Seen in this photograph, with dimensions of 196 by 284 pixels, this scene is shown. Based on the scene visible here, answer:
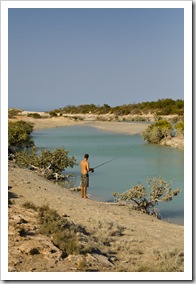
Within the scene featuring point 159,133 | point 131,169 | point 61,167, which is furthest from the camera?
point 159,133

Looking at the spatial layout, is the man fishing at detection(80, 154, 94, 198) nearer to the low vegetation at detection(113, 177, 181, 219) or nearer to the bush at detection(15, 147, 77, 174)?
the low vegetation at detection(113, 177, 181, 219)

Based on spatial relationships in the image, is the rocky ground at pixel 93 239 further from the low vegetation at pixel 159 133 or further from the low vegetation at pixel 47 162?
the low vegetation at pixel 159 133

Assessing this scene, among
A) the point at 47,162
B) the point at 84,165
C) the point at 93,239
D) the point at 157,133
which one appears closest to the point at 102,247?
the point at 93,239

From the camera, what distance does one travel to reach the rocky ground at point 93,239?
202 inches

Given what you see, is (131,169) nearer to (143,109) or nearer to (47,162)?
(47,162)

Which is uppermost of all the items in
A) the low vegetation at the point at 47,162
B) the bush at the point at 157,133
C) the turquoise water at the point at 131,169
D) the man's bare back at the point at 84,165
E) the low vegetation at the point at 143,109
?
the low vegetation at the point at 143,109

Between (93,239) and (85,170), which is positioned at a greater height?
(85,170)

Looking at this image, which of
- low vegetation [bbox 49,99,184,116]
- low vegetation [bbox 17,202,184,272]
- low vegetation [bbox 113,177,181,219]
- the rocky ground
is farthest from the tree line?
low vegetation [bbox 49,99,184,116]

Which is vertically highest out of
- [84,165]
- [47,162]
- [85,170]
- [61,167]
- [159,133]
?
[159,133]

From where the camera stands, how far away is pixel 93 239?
6.38 m

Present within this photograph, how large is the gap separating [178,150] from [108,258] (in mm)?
18547

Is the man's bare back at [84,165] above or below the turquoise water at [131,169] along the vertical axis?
above

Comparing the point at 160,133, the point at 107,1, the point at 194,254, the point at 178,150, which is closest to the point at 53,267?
the point at 194,254

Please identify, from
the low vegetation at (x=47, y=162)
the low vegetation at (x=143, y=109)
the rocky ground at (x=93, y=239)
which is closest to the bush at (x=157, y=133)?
the low vegetation at (x=47, y=162)
